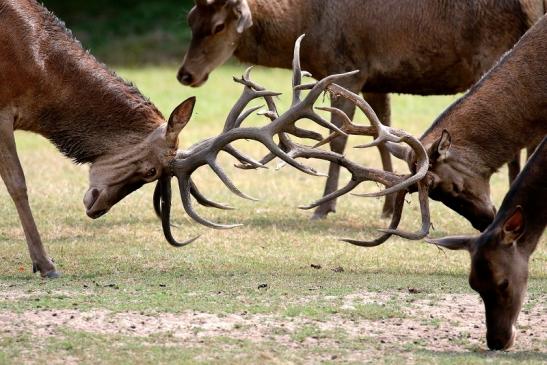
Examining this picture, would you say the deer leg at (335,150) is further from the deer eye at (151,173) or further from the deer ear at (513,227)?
the deer ear at (513,227)

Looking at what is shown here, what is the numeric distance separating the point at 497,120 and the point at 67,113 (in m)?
3.25

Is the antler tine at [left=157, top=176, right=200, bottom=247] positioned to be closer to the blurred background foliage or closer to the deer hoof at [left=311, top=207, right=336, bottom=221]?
the deer hoof at [left=311, top=207, right=336, bottom=221]

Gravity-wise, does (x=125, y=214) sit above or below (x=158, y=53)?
below

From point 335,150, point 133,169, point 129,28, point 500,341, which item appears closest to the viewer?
point 500,341

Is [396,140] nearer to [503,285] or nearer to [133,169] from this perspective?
[133,169]

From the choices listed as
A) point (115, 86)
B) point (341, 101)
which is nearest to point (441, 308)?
point (115, 86)

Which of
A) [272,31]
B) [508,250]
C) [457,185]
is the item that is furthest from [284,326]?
[272,31]

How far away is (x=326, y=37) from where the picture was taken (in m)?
12.6

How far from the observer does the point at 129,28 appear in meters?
27.4

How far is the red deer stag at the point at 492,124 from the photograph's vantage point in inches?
391

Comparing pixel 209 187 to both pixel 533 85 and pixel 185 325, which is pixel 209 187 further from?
pixel 185 325

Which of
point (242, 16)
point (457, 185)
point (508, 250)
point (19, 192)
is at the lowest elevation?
point (508, 250)

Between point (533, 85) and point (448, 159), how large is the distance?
3.01 ft

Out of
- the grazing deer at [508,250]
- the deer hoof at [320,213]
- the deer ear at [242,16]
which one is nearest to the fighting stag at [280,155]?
the grazing deer at [508,250]
